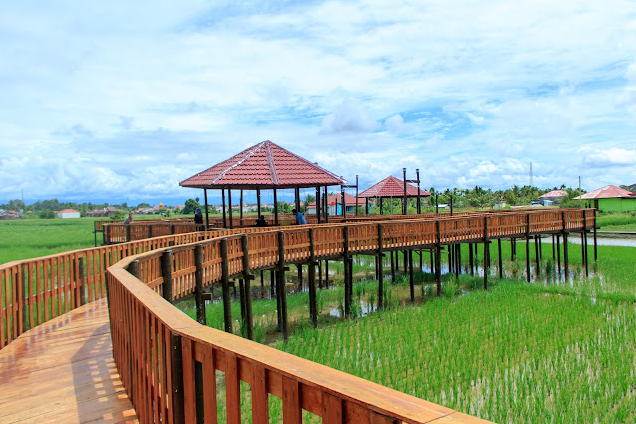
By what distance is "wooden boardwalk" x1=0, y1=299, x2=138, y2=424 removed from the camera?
414cm

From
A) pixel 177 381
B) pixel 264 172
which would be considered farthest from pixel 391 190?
pixel 177 381

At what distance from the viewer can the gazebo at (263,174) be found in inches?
698

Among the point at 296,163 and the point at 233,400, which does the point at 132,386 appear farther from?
the point at 296,163

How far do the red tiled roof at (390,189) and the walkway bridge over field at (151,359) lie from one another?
2243 cm

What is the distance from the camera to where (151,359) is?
350 centimetres

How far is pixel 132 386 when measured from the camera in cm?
429

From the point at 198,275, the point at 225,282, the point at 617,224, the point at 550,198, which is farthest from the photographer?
the point at 550,198

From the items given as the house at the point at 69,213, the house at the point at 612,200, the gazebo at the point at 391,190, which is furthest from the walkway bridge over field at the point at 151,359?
the house at the point at 69,213

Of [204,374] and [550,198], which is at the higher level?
[550,198]

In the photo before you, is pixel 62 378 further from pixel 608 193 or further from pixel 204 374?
pixel 608 193

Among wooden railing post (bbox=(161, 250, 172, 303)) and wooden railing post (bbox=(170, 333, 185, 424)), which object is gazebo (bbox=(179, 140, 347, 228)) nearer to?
wooden railing post (bbox=(161, 250, 172, 303))

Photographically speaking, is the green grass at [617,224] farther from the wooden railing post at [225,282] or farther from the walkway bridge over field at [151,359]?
the wooden railing post at [225,282]

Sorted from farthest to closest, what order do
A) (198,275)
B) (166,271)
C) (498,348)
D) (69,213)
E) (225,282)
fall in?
1. (69,213)
2. (225,282)
3. (498,348)
4. (198,275)
5. (166,271)

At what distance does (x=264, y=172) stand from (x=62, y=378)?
13.7 metres
